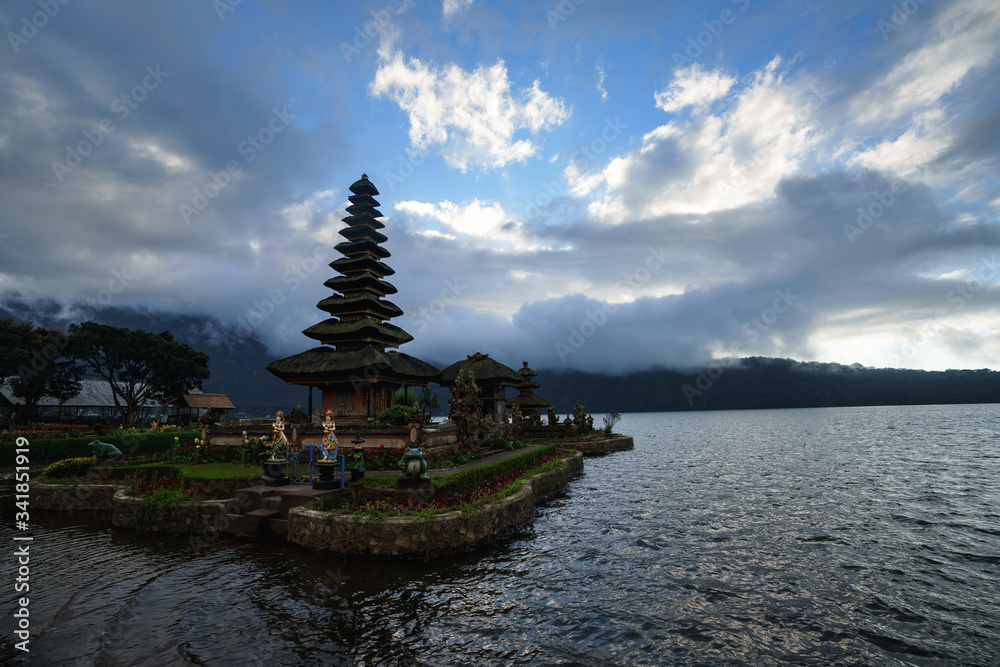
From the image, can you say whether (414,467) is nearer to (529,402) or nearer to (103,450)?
(103,450)

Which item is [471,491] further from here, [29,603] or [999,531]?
[999,531]

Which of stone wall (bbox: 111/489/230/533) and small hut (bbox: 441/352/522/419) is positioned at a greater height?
small hut (bbox: 441/352/522/419)

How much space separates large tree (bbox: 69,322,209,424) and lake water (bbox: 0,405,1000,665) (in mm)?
36230

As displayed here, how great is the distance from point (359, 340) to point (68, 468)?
16810 mm

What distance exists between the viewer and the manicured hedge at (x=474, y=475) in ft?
54.9

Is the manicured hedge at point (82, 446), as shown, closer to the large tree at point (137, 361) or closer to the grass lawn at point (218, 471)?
the grass lawn at point (218, 471)

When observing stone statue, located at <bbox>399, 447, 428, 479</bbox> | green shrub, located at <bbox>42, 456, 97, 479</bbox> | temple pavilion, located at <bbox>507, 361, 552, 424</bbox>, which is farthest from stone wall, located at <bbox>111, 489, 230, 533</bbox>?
temple pavilion, located at <bbox>507, 361, 552, 424</bbox>

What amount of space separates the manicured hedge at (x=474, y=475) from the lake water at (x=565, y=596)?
8.88 ft

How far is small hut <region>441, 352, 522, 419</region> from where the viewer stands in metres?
47.7

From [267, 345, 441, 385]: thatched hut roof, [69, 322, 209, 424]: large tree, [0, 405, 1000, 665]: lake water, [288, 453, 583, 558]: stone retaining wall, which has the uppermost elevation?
[69, 322, 209, 424]: large tree

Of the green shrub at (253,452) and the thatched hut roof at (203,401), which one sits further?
the thatched hut roof at (203,401)

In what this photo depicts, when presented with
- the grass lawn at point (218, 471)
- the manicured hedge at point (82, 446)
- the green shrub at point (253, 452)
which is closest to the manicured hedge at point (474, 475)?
the grass lawn at point (218, 471)

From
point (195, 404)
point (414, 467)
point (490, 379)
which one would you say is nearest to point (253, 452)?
point (414, 467)

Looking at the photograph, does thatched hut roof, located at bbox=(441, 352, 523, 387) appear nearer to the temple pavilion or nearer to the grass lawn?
the temple pavilion
